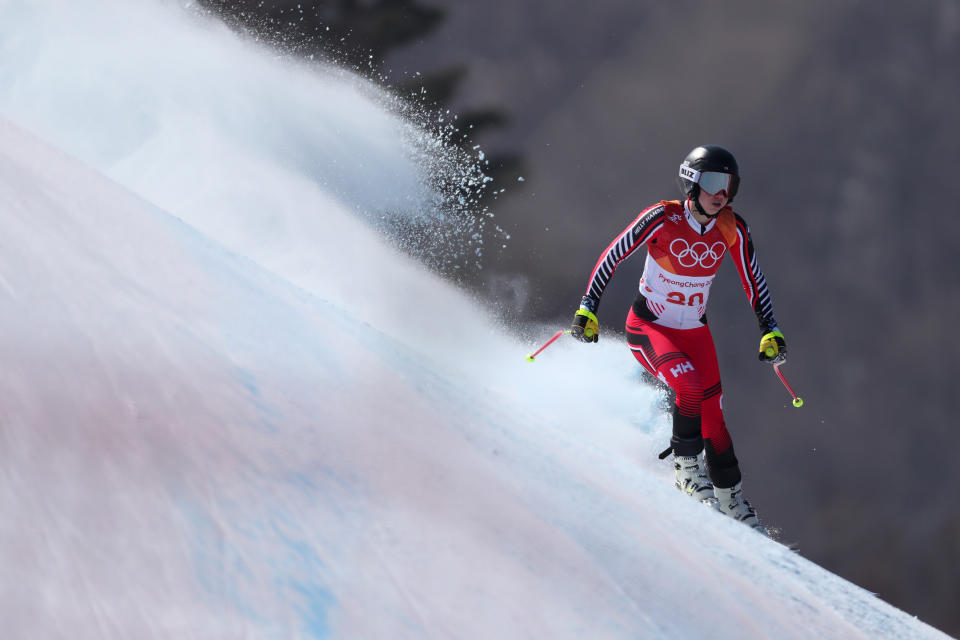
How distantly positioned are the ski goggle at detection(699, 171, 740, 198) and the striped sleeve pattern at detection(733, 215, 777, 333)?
0.73 ft

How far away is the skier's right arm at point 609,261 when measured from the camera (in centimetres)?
248

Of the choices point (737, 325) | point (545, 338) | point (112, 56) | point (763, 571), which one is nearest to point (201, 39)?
point (112, 56)

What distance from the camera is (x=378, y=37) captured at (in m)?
4.20

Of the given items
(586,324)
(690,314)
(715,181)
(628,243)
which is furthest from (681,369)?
(715,181)

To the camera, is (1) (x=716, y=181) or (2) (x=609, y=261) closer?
(1) (x=716, y=181)

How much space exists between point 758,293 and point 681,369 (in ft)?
1.49

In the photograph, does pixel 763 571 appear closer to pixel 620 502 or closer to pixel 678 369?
pixel 620 502

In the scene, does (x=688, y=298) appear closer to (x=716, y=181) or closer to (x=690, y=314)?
(x=690, y=314)

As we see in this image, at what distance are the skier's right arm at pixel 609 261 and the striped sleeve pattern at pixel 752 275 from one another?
32cm

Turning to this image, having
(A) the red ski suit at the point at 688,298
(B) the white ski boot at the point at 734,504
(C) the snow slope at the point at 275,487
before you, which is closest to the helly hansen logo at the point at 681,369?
(A) the red ski suit at the point at 688,298

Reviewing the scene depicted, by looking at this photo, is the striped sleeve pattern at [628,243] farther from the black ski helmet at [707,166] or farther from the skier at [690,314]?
the black ski helmet at [707,166]

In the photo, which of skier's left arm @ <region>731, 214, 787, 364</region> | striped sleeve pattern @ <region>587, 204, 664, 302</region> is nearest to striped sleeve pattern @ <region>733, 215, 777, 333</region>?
skier's left arm @ <region>731, 214, 787, 364</region>

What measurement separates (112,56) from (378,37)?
1761mm

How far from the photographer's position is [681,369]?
8.20 ft
